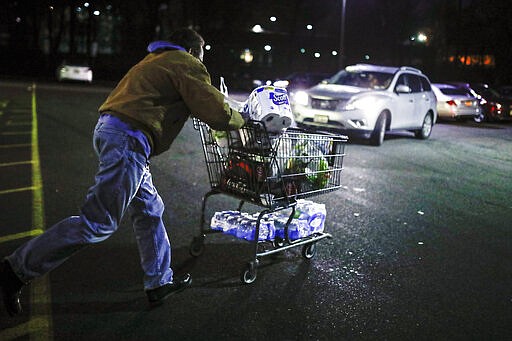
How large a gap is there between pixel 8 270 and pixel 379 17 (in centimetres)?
5314

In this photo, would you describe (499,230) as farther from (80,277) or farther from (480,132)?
(480,132)

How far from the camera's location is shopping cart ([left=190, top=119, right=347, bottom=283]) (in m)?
4.64

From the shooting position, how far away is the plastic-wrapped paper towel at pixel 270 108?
175 inches

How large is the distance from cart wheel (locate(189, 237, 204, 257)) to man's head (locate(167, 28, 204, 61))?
1748 millimetres

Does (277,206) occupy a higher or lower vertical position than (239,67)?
lower

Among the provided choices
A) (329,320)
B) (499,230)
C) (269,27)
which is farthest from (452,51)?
(329,320)

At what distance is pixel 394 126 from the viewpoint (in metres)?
14.3

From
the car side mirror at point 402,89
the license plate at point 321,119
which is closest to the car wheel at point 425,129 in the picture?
the car side mirror at point 402,89

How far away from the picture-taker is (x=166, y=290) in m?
4.20

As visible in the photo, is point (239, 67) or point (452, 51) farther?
point (239, 67)

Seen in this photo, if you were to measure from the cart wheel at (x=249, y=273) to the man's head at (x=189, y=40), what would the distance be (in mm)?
1634

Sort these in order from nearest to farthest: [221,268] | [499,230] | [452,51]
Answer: [221,268] < [499,230] < [452,51]

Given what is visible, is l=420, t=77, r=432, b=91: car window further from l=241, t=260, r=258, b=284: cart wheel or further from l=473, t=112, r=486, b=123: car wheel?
l=241, t=260, r=258, b=284: cart wheel

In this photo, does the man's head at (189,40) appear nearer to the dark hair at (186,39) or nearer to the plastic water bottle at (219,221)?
the dark hair at (186,39)
